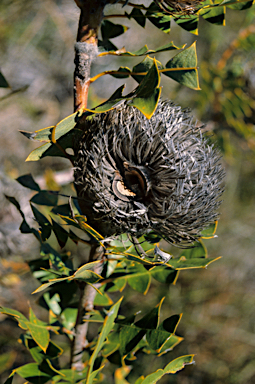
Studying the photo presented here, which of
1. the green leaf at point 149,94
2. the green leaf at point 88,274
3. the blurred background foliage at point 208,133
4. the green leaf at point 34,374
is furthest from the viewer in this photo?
the blurred background foliage at point 208,133

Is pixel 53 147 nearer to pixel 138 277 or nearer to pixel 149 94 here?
pixel 149 94

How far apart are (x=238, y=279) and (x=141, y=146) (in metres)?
1.55

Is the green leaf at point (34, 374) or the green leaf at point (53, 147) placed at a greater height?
the green leaf at point (53, 147)

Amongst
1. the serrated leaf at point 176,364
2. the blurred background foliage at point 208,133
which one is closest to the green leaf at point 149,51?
the serrated leaf at point 176,364

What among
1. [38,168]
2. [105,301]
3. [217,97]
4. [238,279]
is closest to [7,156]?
[38,168]

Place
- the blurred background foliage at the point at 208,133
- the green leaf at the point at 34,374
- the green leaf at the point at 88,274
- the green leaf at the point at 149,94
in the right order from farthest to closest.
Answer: the blurred background foliage at the point at 208,133, the green leaf at the point at 34,374, the green leaf at the point at 88,274, the green leaf at the point at 149,94

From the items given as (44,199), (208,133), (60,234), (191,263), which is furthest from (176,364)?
(208,133)

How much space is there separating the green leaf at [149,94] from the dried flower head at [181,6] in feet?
0.68

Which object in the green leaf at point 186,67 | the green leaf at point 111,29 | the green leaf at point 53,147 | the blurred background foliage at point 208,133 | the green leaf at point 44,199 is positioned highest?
the green leaf at point 111,29

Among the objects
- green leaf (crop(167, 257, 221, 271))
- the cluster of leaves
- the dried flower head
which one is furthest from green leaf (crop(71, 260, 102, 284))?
the dried flower head

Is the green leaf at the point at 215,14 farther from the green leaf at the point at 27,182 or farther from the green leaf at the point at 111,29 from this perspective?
the green leaf at the point at 27,182

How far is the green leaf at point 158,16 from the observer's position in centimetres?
48

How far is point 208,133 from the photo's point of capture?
1324mm

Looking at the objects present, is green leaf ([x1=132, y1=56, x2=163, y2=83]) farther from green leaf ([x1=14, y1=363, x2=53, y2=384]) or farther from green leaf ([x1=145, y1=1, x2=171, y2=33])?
green leaf ([x1=14, y1=363, x2=53, y2=384])
